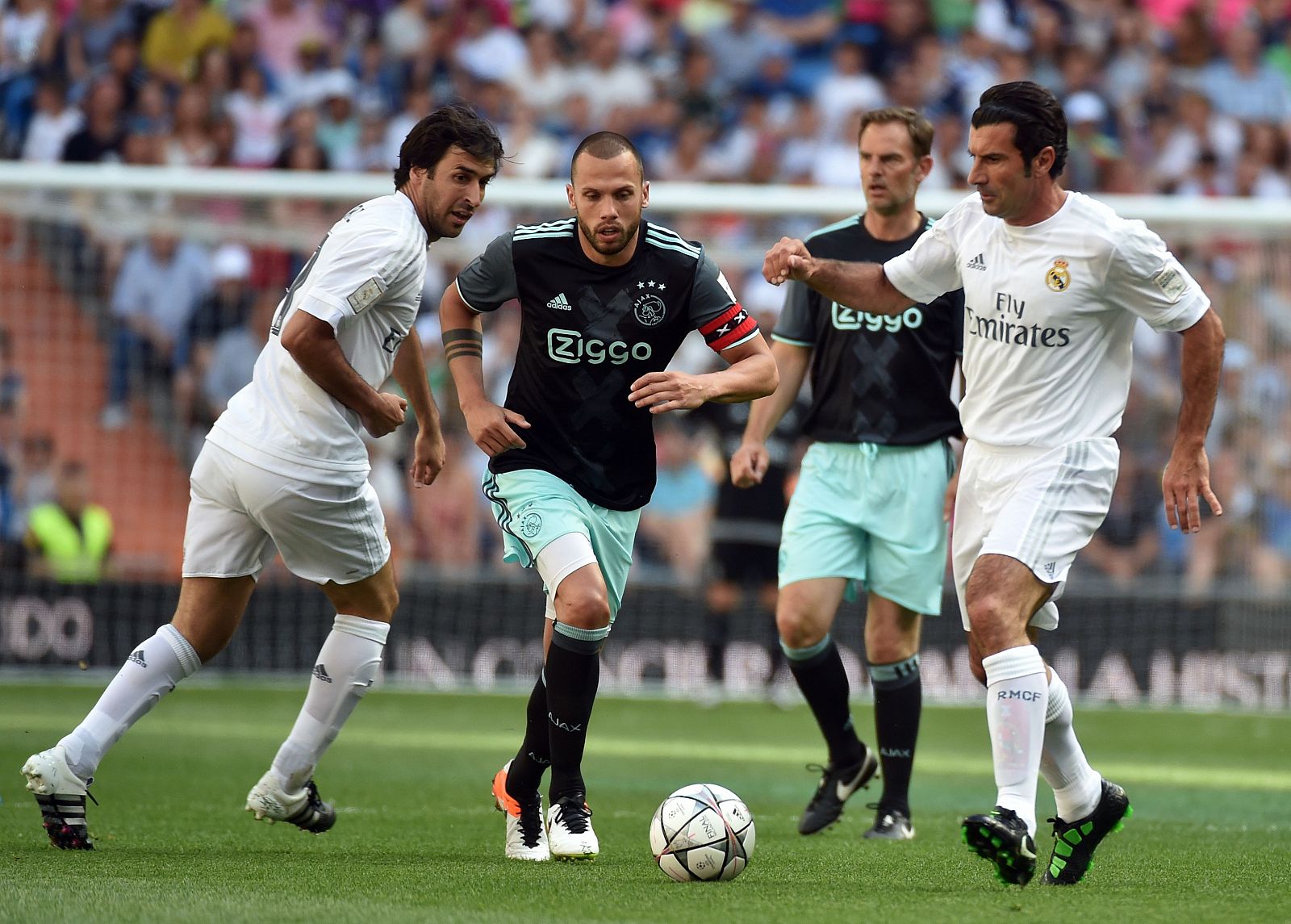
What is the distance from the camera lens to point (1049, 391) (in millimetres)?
5941

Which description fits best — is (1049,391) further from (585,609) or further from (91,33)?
(91,33)

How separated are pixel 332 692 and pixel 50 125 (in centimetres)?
1207

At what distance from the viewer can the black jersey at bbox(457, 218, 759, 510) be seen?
6.43 m

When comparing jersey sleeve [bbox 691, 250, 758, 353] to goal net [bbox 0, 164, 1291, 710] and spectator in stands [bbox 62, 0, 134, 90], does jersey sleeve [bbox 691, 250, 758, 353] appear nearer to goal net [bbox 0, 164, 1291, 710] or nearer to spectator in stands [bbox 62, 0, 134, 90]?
goal net [bbox 0, 164, 1291, 710]

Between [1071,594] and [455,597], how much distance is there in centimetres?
521

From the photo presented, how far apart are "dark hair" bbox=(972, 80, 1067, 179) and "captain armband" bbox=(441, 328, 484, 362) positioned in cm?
198

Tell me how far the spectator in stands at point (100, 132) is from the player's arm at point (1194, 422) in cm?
1303

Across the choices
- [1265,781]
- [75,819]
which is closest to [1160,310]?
[75,819]

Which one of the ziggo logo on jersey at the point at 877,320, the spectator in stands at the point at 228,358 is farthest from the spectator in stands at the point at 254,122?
the ziggo logo on jersey at the point at 877,320

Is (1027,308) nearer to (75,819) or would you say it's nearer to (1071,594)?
(75,819)

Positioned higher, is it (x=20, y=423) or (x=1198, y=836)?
(x=20, y=423)

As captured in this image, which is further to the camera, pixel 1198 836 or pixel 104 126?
pixel 104 126

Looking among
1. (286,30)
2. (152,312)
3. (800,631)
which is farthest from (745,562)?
(286,30)

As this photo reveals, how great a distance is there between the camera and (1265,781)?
9.70 m
